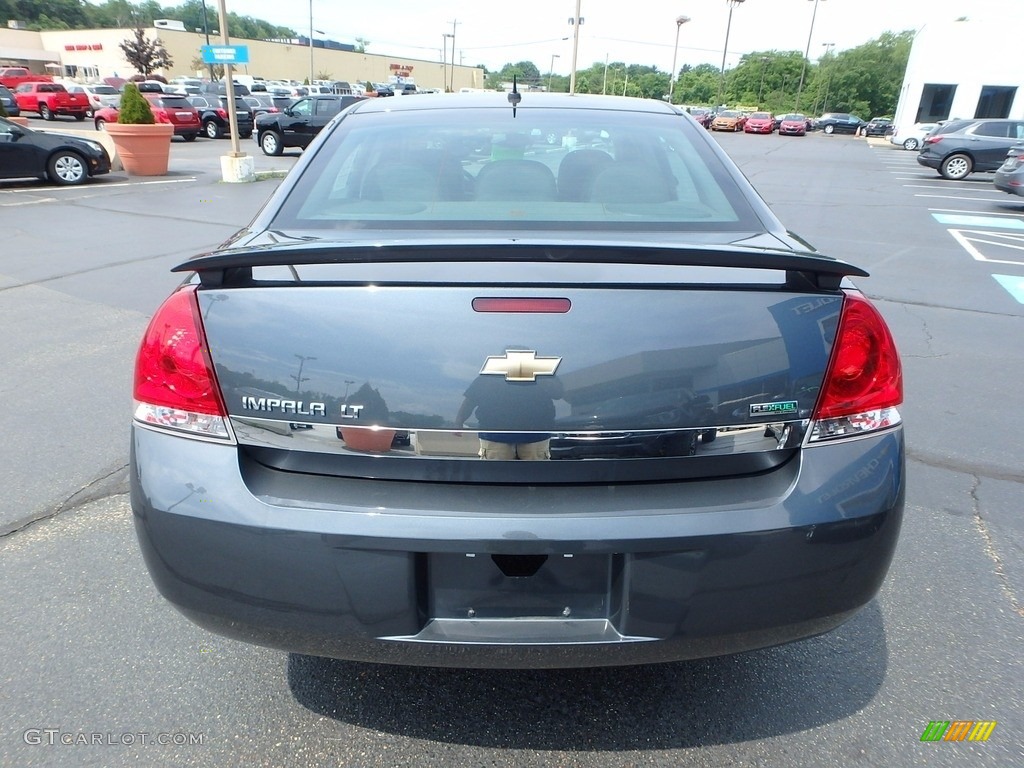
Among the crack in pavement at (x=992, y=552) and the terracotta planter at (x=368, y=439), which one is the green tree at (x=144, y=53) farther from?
the terracotta planter at (x=368, y=439)

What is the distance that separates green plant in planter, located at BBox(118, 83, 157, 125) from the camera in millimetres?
15070

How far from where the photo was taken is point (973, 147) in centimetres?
2011

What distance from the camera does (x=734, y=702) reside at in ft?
6.91

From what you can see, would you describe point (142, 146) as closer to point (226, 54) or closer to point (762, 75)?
point (226, 54)

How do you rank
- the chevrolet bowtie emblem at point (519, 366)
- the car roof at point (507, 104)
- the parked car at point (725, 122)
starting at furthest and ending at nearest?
the parked car at point (725, 122) < the car roof at point (507, 104) < the chevrolet bowtie emblem at point (519, 366)

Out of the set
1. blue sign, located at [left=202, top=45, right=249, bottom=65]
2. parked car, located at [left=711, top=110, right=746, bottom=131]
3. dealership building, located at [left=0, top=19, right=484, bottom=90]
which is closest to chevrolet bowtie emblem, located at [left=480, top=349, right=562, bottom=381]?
blue sign, located at [left=202, top=45, right=249, bottom=65]

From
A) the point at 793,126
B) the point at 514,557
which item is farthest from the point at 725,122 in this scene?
the point at 514,557

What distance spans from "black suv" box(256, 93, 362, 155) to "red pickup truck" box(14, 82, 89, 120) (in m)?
20.2

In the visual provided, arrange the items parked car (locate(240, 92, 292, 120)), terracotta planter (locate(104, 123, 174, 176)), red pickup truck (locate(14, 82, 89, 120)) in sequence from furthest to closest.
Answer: red pickup truck (locate(14, 82, 89, 120))
parked car (locate(240, 92, 292, 120))
terracotta planter (locate(104, 123, 174, 176))

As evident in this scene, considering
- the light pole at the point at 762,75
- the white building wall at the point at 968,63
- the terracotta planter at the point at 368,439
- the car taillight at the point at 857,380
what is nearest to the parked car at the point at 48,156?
the terracotta planter at the point at 368,439

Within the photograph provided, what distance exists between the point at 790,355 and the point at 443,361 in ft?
2.59

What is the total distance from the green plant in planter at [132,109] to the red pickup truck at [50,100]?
2479 cm

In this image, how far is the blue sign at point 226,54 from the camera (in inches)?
536

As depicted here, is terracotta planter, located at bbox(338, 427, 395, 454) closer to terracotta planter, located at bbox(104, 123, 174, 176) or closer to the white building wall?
terracotta planter, located at bbox(104, 123, 174, 176)
